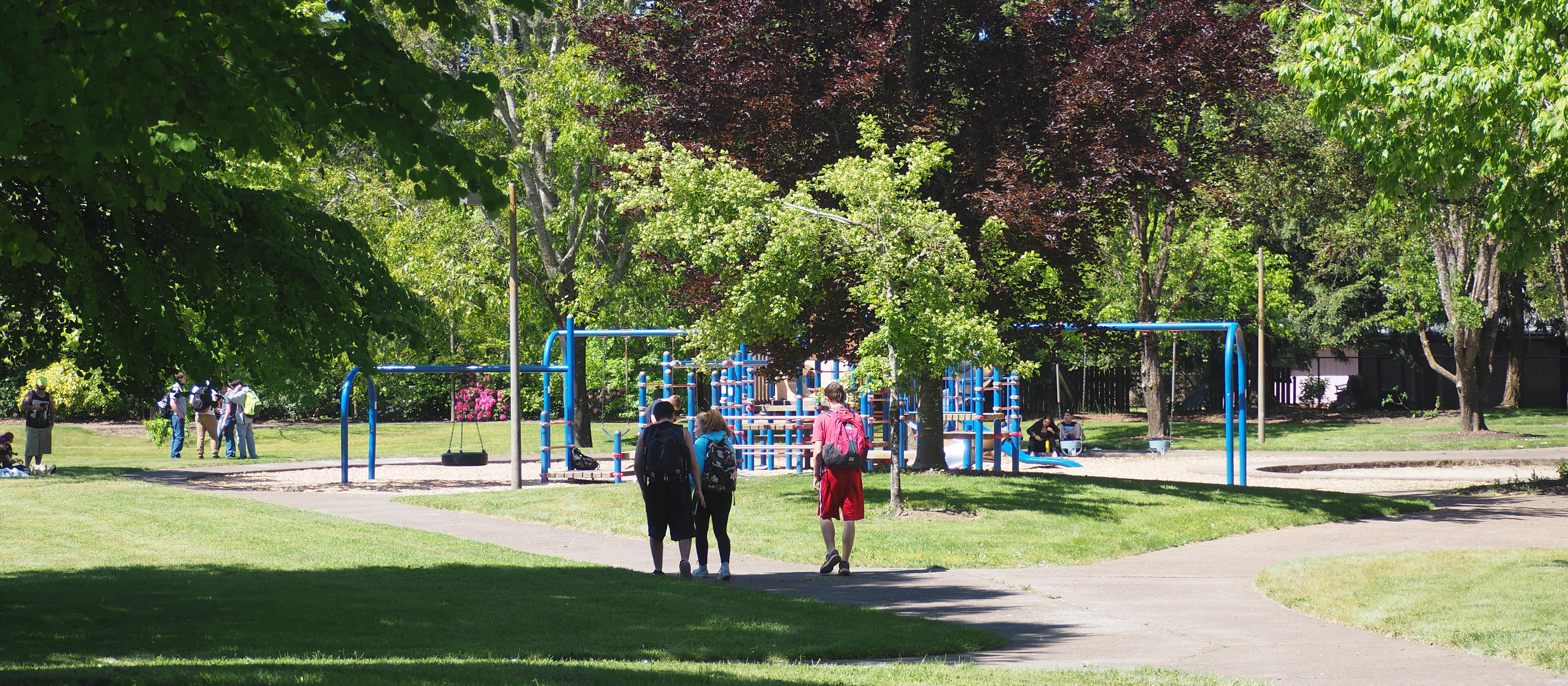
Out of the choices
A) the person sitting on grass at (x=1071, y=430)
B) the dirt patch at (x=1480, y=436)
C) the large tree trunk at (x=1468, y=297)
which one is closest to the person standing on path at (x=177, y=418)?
the person sitting on grass at (x=1071, y=430)

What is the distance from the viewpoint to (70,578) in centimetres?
1062

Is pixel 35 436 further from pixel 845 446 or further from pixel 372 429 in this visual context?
pixel 845 446

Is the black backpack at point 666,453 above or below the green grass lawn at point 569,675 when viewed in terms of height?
above

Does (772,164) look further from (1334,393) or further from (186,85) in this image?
(1334,393)

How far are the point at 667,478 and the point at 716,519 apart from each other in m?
0.57

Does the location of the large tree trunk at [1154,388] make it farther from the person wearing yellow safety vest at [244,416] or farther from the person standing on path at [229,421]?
the person standing on path at [229,421]

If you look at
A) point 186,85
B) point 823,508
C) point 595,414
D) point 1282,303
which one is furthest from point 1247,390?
point 186,85

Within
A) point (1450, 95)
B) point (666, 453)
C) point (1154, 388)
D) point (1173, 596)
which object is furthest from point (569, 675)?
point (1154, 388)

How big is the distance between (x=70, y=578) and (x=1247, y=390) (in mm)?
44147

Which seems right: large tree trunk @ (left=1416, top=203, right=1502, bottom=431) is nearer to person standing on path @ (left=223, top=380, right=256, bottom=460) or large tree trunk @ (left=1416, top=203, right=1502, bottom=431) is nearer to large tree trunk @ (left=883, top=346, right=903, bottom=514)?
large tree trunk @ (left=883, top=346, right=903, bottom=514)

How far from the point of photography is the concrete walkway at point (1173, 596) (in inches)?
304

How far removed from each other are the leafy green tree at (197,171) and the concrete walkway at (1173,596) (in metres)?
3.88

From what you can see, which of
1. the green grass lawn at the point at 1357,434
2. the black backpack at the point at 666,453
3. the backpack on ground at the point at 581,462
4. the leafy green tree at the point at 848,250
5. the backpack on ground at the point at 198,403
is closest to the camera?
the black backpack at the point at 666,453

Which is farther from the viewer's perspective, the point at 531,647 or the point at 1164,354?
the point at 1164,354
